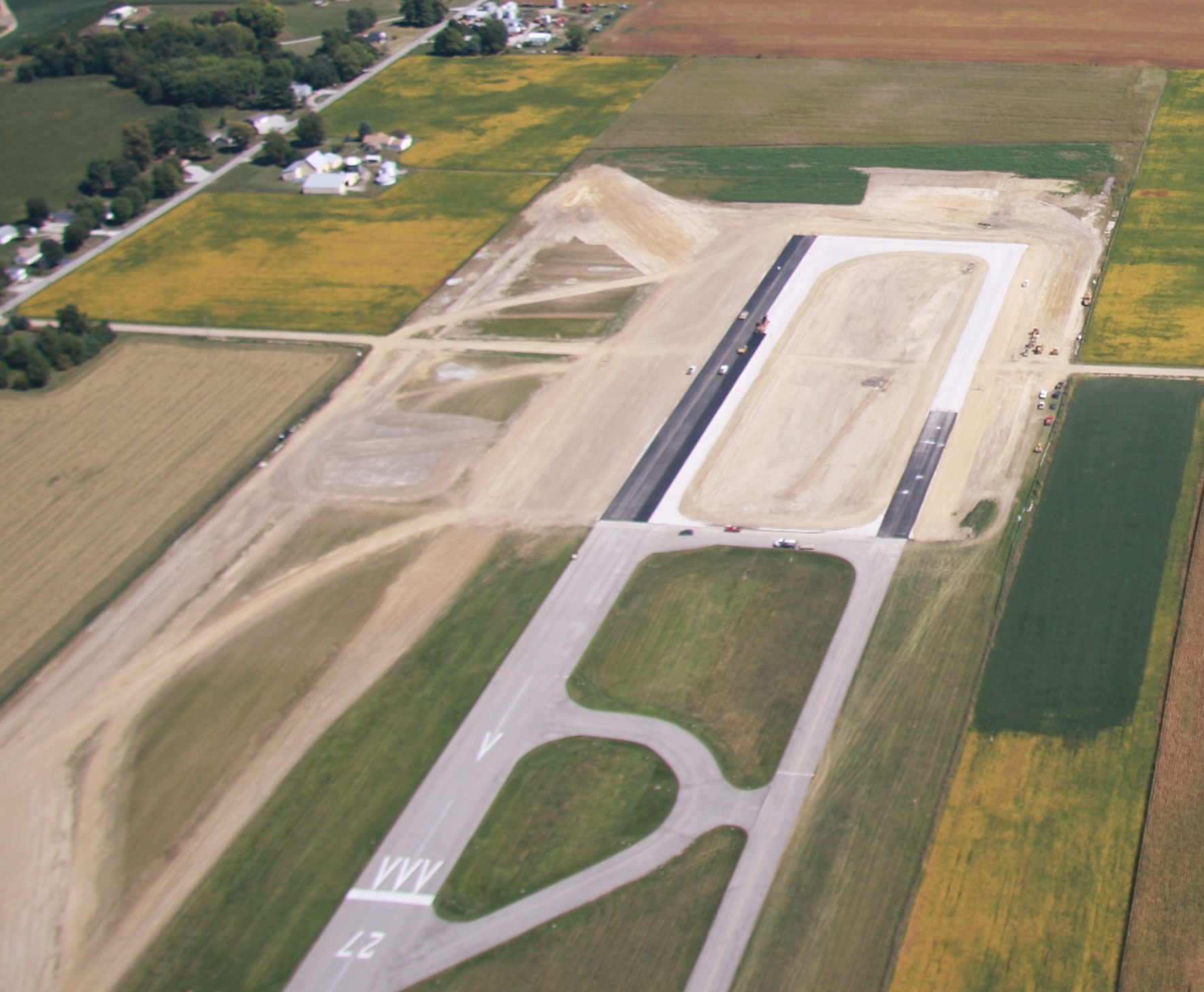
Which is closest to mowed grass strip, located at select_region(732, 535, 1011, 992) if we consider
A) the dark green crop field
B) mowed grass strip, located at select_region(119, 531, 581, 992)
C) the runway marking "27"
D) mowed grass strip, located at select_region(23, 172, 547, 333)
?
the dark green crop field

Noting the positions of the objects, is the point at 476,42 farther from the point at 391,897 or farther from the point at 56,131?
the point at 391,897

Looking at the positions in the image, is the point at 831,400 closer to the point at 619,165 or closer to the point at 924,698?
the point at 924,698

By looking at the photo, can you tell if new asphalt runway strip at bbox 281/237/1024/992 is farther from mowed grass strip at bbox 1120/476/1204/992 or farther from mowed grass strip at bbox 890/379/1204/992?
mowed grass strip at bbox 1120/476/1204/992

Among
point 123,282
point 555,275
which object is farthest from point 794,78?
point 123,282

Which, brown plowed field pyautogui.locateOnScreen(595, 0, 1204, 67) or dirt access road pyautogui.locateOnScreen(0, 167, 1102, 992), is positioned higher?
brown plowed field pyautogui.locateOnScreen(595, 0, 1204, 67)

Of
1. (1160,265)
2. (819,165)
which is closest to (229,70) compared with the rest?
(819,165)

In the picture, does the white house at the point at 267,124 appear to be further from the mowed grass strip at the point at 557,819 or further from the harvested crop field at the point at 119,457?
the mowed grass strip at the point at 557,819

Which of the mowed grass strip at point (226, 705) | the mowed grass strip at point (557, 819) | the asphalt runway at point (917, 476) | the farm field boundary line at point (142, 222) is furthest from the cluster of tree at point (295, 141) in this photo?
the mowed grass strip at point (557, 819)
